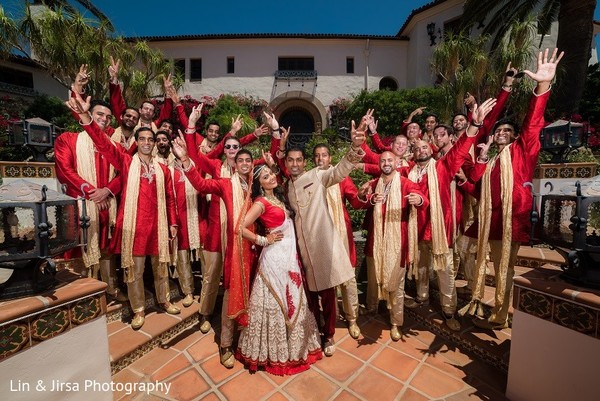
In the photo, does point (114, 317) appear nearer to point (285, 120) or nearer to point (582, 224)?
point (582, 224)

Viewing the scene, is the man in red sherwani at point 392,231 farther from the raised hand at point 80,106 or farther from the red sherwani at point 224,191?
the raised hand at point 80,106

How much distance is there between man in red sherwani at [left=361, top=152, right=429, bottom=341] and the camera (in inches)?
126

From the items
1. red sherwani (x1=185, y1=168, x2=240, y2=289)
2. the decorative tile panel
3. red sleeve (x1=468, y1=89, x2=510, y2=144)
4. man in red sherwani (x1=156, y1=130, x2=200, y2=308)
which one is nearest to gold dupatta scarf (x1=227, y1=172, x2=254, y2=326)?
red sherwani (x1=185, y1=168, x2=240, y2=289)

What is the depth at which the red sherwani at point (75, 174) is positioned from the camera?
3109 mm

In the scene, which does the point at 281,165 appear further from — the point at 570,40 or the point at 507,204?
the point at 570,40

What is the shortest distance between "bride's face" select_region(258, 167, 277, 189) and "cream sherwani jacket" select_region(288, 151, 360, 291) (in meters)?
0.22

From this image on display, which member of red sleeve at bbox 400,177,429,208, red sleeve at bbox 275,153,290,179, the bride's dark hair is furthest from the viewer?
red sleeve at bbox 275,153,290,179

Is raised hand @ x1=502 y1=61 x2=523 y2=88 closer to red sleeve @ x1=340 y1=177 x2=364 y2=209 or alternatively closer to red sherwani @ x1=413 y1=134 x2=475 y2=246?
red sherwani @ x1=413 y1=134 x2=475 y2=246

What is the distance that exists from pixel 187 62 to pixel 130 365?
63.4ft

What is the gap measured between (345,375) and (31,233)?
2942 millimetres

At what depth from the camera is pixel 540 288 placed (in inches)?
82.0

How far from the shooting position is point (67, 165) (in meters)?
3.16

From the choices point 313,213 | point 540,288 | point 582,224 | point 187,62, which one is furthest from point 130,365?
point 187,62

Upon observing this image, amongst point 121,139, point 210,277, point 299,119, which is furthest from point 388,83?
point 210,277
